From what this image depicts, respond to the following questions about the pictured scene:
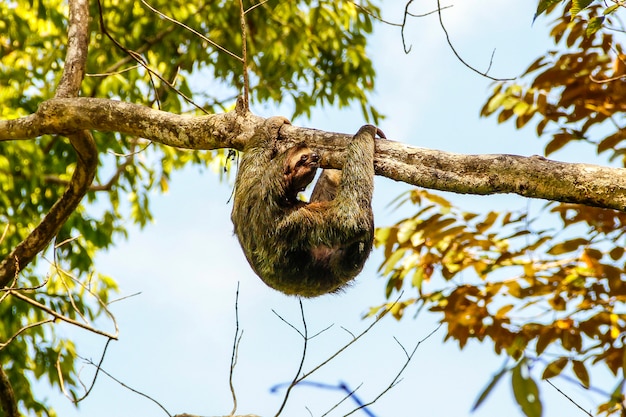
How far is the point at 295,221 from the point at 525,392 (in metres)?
4.44

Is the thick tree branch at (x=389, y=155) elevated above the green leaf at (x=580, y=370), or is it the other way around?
the thick tree branch at (x=389, y=155)

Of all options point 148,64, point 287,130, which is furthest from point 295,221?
point 148,64

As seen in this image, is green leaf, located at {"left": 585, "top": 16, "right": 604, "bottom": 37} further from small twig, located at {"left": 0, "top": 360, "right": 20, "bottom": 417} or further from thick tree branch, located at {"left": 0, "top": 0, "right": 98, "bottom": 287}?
small twig, located at {"left": 0, "top": 360, "right": 20, "bottom": 417}

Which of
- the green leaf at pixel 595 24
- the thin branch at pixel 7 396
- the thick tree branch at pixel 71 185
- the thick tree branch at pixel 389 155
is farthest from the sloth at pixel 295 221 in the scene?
→ the thin branch at pixel 7 396

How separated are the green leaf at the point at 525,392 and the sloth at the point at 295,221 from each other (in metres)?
3.80

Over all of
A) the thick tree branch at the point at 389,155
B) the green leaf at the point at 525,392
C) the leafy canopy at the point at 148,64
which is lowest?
the green leaf at the point at 525,392

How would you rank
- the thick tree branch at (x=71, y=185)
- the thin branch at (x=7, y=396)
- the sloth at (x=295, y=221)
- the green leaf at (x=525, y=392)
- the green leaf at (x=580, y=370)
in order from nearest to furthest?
the green leaf at (x=525, y=392), the green leaf at (x=580, y=370), the sloth at (x=295, y=221), the thin branch at (x=7, y=396), the thick tree branch at (x=71, y=185)

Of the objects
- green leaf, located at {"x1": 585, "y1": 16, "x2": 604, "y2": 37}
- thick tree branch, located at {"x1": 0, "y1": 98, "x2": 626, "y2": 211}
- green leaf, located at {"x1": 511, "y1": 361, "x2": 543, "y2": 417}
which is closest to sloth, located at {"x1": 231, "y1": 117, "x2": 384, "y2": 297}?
thick tree branch, located at {"x1": 0, "y1": 98, "x2": 626, "y2": 211}

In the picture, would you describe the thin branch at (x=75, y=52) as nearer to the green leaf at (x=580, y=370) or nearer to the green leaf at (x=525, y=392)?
the green leaf at (x=580, y=370)

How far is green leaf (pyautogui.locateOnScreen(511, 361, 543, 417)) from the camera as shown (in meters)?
1.22

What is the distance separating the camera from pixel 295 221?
5.64m

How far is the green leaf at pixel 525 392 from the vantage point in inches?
47.9

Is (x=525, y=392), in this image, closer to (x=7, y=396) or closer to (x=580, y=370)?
(x=580, y=370)

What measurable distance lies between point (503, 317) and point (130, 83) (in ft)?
24.7
